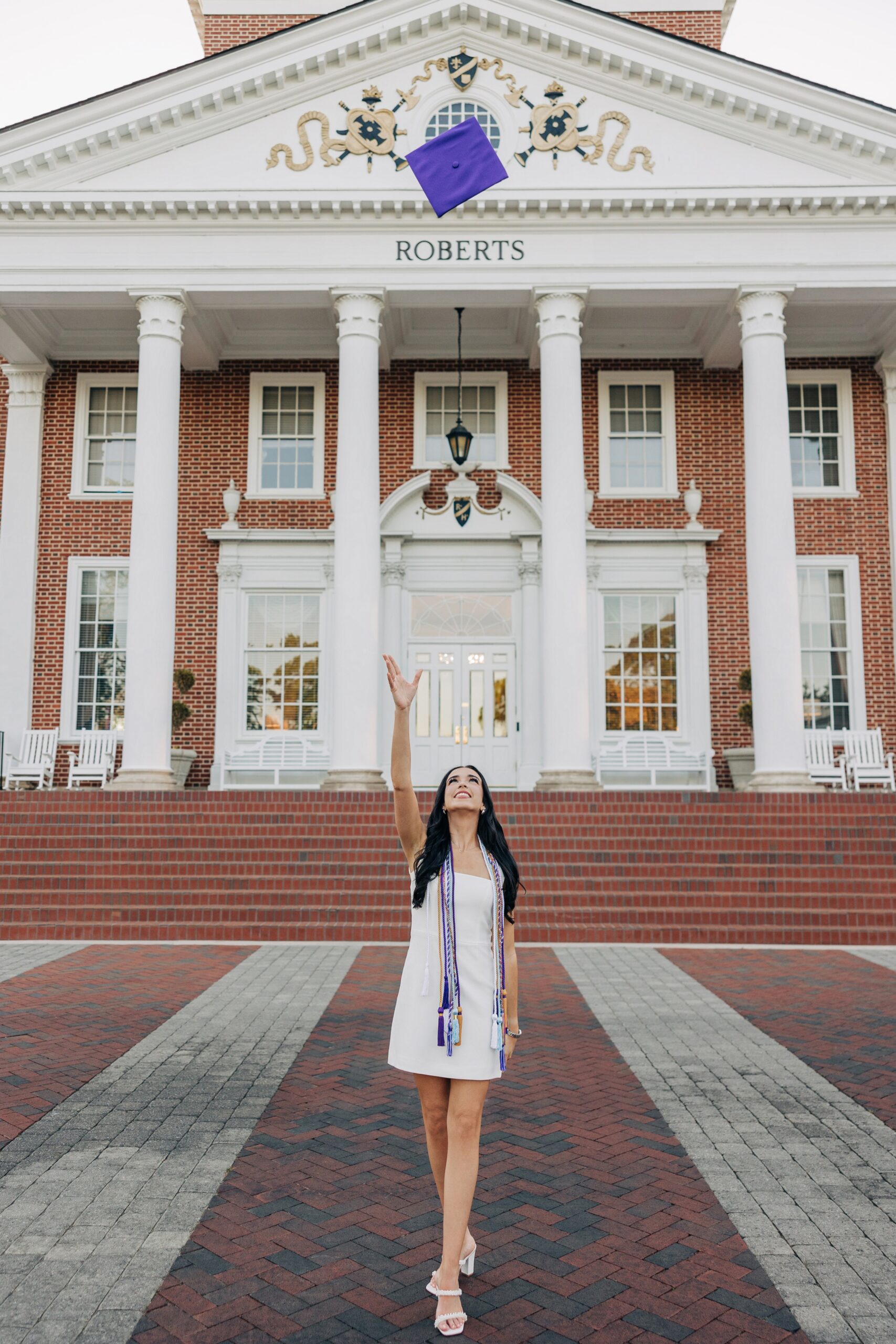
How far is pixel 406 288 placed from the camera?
53.7 ft

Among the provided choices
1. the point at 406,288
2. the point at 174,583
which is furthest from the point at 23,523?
the point at 406,288

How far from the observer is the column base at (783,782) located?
15203 mm

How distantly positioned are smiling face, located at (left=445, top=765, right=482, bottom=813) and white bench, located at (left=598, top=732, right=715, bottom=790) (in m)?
14.8

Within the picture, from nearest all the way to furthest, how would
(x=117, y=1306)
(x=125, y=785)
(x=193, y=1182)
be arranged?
1. (x=117, y=1306)
2. (x=193, y=1182)
3. (x=125, y=785)

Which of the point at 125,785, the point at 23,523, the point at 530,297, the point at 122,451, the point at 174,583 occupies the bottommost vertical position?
the point at 125,785

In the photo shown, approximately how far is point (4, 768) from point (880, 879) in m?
13.5

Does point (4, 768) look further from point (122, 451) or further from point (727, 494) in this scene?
point (727, 494)

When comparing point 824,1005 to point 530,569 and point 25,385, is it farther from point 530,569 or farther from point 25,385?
point 25,385

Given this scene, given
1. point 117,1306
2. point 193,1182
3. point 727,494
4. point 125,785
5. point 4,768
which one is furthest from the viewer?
point 727,494

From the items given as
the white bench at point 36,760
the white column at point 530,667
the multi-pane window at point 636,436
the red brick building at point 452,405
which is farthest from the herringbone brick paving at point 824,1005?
the white bench at point 36,760

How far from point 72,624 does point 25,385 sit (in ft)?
14.3

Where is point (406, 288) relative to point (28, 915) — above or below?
above

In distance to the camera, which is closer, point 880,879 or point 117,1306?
point 117,1306

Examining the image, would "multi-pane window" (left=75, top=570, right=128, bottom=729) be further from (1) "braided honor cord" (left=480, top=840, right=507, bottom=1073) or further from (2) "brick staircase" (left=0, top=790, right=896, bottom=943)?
(1) "braided honor cord" (left=480, top=840, right=507, bottom=1073)
